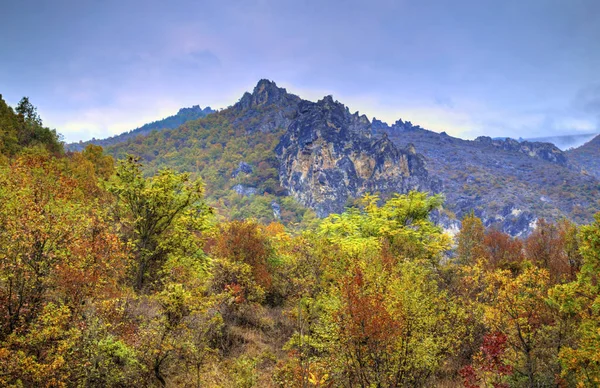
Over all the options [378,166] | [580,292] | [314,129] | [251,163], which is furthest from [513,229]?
[580,292]

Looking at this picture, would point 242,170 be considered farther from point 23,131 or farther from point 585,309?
point 585,309

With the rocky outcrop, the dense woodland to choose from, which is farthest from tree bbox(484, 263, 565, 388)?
the rocky outcrop

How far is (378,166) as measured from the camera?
611 ft

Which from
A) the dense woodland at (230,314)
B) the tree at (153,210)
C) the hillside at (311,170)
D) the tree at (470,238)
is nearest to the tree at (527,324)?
the dense woodland at (230,314)

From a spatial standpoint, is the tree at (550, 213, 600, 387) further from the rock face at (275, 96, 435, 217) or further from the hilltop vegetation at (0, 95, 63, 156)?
the rock face at (275, 96, 435, 217)

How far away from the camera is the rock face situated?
16938 centimetres

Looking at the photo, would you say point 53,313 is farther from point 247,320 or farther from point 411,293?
point 247,320

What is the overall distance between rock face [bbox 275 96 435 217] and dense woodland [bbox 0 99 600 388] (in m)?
148

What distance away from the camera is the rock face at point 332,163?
16938cm

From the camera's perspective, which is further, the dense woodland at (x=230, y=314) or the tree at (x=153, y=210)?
the tree at (x=153, y=210)

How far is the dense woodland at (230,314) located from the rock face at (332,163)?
485 feet

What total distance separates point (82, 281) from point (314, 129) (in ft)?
568

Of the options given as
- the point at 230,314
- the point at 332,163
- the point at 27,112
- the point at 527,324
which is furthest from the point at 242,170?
the point at 527,324

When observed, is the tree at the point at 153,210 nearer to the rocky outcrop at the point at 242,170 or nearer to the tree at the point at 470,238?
the tree at the point at 470,238
